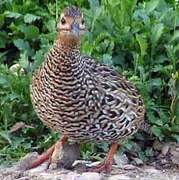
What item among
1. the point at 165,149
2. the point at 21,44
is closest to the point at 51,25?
the point at 21,44

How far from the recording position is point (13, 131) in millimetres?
7051

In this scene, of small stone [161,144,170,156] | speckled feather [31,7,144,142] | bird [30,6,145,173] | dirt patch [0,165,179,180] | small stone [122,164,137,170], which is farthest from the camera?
small stone [161,144,170,156]


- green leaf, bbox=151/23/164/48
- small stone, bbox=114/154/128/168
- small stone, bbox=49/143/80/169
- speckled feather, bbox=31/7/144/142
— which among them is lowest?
small stone, bbox=114/154/128/168

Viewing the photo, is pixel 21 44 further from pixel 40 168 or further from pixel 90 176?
pixel 90 176

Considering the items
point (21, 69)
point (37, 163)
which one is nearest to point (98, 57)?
point (21, 69)

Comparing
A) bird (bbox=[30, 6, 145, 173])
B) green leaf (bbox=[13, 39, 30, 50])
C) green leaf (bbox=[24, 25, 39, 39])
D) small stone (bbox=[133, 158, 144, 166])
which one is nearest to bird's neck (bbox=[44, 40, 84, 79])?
bird (bbox=[30, 6, 145, 173])

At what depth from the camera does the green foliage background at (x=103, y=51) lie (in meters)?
7.11

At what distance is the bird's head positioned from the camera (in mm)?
5594

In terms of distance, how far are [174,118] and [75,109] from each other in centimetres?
154

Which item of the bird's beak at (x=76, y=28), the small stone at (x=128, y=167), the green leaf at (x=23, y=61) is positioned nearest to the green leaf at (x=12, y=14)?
the green leaf at (x=23, y=61)

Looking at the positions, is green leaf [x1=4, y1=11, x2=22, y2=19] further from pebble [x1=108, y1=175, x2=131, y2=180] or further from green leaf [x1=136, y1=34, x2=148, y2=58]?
pebble [x1=108, y1=175, x2=131, y2=180]

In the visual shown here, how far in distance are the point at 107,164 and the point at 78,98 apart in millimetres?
615

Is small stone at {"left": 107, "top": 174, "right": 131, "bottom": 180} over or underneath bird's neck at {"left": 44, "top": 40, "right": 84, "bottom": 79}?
underneath

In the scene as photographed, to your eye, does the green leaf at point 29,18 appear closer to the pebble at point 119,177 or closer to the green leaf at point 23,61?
the green leaf at point 23,61
